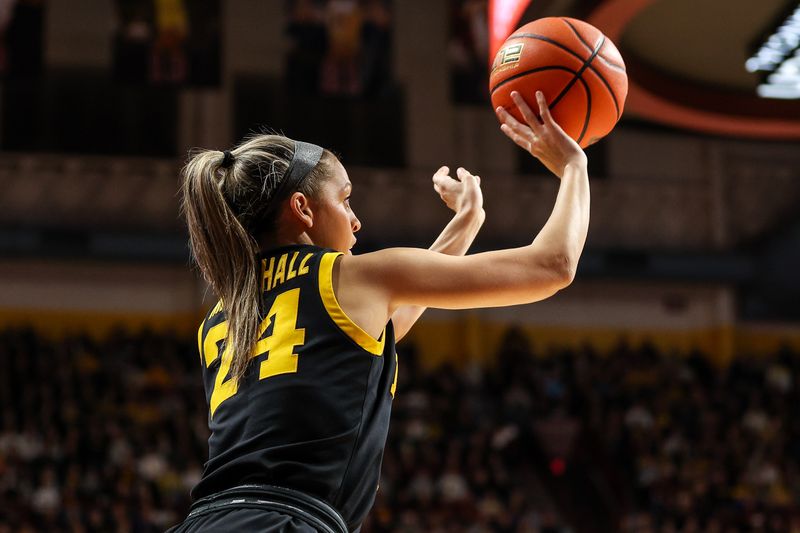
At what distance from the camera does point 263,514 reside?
6.56ft

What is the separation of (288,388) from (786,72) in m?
8.25

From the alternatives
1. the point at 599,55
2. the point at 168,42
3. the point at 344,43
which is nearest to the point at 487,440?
the point at 344,43

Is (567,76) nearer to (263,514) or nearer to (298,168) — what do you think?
(298,168)

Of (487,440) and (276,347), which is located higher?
(276,347)

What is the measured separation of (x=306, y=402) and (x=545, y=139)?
875mm

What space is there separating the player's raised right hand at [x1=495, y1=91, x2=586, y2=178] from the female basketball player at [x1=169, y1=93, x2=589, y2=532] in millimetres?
36

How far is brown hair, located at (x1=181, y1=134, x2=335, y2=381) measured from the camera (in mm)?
2271

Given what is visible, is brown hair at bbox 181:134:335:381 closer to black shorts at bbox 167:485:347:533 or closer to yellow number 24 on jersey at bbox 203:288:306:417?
yellow number 24 on jersey at bbox 203:288:306:417

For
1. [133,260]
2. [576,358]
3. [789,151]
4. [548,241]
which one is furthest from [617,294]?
[548,241]

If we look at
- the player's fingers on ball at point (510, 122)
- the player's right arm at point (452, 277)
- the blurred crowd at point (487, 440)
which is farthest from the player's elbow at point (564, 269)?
the blurred crowd at point (487, 440)

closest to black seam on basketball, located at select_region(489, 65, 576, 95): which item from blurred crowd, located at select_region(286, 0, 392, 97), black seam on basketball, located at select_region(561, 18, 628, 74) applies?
black seam on basketball, located at select_region(561, 18, 628, 74)

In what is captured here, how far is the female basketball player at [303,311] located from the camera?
2070mm

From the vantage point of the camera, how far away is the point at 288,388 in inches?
82.7

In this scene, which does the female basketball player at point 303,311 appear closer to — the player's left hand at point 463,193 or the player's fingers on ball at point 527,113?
the player's fingers on ball at point 527,113
